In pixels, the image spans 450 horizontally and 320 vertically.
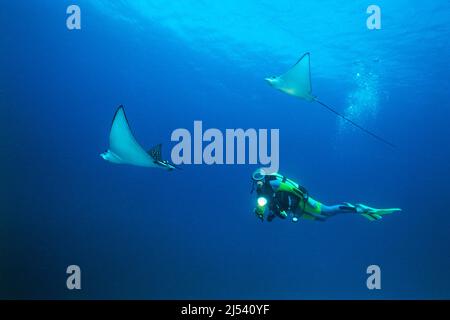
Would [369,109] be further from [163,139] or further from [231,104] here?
[163,139]

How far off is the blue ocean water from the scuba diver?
3.68m

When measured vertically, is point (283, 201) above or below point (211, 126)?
below

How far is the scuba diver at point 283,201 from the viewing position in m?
4.57

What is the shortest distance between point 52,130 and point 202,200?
1385cm

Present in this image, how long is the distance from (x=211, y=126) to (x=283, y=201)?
16.9 ft

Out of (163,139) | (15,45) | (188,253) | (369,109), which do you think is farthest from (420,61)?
A: (188,253)

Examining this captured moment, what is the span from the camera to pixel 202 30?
13.0m

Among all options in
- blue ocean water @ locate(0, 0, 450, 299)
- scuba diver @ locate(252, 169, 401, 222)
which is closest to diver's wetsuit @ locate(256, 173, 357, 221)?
scuba diver @ locate(252, 169, 401, 222)

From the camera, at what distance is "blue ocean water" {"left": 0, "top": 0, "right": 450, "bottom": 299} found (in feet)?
32.6

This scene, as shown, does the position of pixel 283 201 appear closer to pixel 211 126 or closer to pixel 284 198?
pixel 284 198

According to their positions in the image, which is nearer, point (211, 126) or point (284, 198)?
point (284, 198)

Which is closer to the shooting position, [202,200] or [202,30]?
[202,30]

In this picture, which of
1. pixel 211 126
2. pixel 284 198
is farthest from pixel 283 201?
pixel 211 126

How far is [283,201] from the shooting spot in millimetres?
4742
